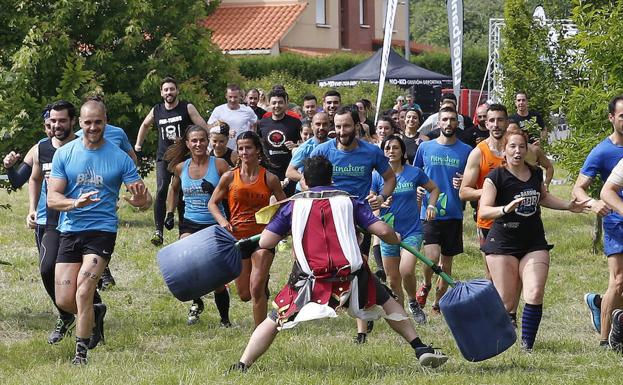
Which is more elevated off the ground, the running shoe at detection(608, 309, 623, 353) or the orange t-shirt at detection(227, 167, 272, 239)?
the orange t-shirt at detection(227, 167, 272, 239)

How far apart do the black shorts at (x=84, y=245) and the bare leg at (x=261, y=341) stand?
1373 mm

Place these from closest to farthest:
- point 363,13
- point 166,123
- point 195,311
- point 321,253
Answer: point 321,253, point 195,311, point 166,123, point 363,13

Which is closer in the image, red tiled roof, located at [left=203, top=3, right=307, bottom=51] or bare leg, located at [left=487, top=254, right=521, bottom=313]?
bare leg, located at [left=487, top=254, right=521, bottom=313]

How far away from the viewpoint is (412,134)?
15.6m

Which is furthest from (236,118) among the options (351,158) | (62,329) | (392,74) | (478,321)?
(392,74)

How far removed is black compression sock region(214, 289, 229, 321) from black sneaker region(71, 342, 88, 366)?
84.6 inches

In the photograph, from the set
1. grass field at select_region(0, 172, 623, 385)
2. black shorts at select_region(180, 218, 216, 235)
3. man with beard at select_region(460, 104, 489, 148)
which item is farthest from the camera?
man with beard at select_region(460, 104, 489, 148)

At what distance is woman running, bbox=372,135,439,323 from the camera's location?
11.3m

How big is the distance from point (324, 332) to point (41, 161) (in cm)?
276

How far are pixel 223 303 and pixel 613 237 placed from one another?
350cm

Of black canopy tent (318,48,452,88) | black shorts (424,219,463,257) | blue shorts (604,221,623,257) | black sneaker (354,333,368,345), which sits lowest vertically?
black sneaker (354,333,368,345)

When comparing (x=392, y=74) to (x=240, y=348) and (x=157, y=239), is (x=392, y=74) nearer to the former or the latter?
(x=157, y=239)

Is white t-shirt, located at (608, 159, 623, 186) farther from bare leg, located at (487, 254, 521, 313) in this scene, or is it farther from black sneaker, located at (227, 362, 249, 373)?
black sneaker, located at (227, 362, 249, 373)

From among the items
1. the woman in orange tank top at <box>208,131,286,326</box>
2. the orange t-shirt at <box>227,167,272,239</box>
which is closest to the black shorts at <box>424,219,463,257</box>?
the woman in orange tank top at <box>208,131,286,326</box>
